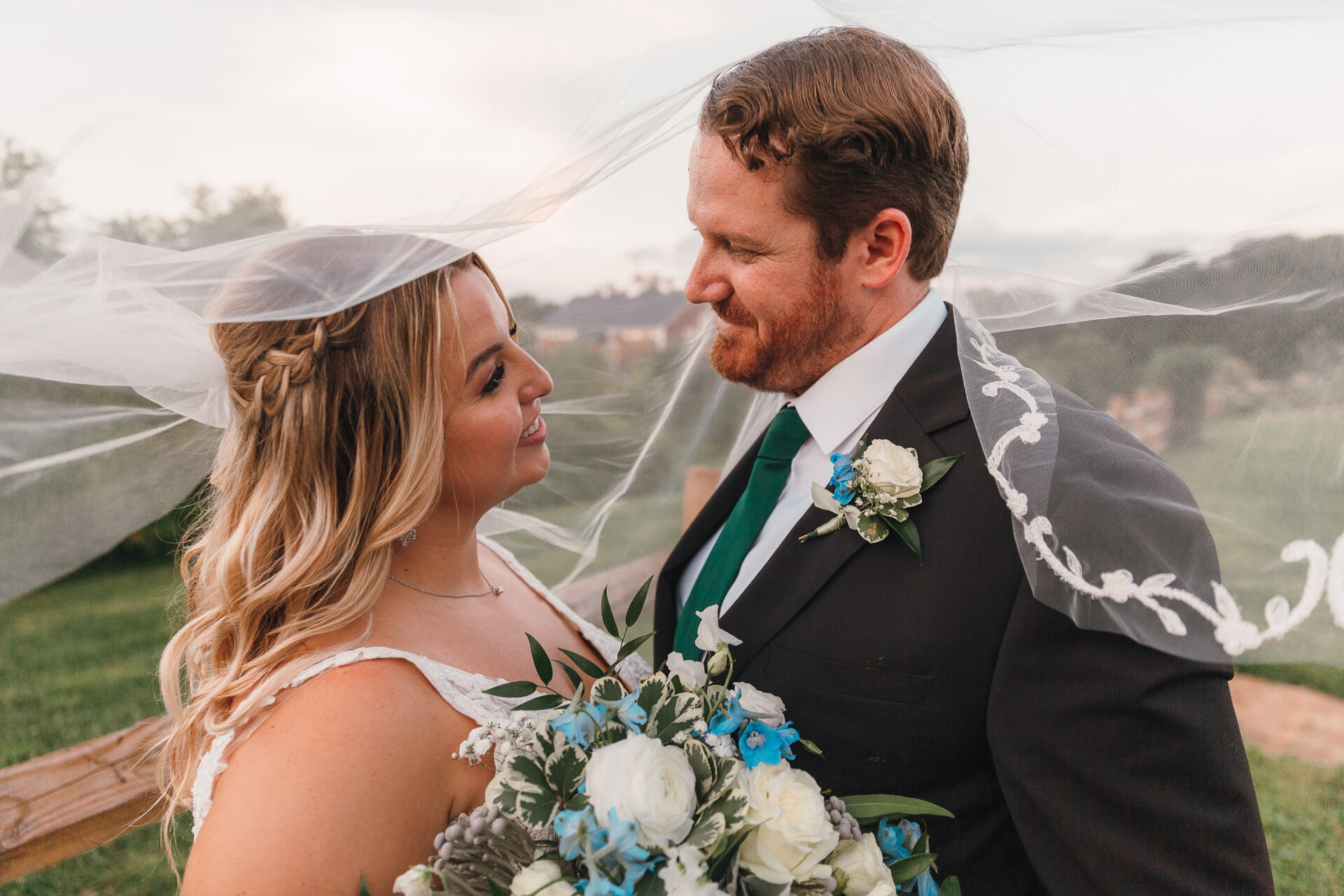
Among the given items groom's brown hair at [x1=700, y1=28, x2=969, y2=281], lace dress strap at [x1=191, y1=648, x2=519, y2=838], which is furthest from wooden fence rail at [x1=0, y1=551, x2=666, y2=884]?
groom's brown hair at [x1=700, y1=28, x2=969, y2=281]

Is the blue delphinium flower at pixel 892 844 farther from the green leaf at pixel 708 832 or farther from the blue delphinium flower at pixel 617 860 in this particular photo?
the blue delphinium flower at pixel 617 860

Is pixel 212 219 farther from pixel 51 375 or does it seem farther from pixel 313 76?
pixel 51 375

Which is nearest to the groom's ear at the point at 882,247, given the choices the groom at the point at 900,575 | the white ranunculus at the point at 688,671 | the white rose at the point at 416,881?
the groom at the point at 900,575

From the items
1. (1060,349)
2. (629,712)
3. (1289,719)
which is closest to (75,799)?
(629,712)

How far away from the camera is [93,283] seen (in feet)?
5.96

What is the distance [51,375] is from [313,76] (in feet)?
2.92

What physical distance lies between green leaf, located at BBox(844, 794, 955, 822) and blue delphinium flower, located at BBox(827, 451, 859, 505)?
705 mm

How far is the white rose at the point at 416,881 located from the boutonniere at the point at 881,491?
116cm

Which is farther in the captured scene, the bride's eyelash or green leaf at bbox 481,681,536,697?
the bride's eyelash

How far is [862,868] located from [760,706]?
0.35 metres

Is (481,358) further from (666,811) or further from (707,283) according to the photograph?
(666,811)

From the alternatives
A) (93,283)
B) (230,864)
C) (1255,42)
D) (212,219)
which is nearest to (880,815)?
(230,864)

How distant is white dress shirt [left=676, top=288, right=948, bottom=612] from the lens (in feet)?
8.29

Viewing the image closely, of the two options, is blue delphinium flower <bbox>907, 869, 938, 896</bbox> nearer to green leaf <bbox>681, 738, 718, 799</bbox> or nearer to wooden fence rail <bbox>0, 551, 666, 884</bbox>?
green leaf <bbox>681, 738, 718, 799</bbox>
